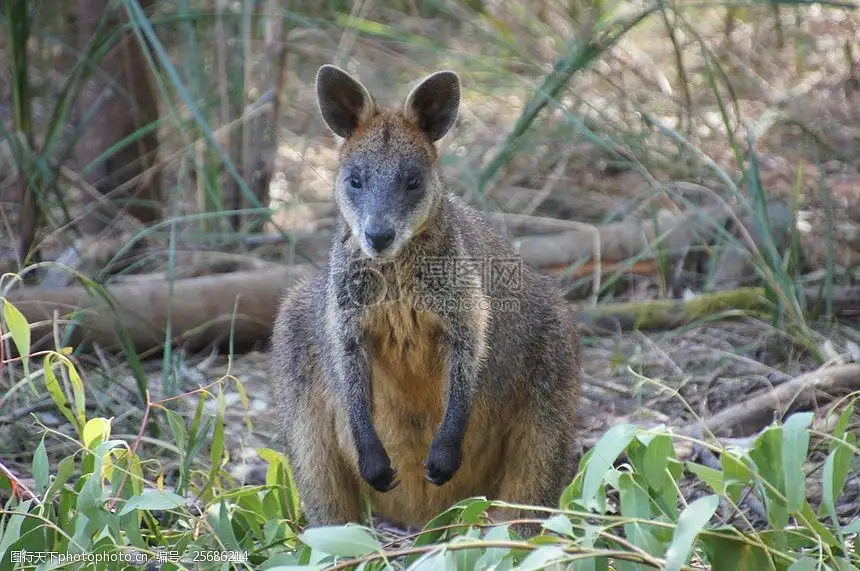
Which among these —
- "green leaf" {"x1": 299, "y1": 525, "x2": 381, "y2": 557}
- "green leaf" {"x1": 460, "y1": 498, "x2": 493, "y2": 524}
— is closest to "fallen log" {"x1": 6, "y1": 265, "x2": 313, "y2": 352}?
"green leaf" {"x1": 460, "y1": 498, "x2": 493, "y2": 524}

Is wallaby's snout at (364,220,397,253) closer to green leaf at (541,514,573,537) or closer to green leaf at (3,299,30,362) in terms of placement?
green leaf at (3,299,30,362)

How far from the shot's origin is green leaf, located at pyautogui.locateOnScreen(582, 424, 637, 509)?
8.78ft

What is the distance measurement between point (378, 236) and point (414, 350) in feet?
1.63

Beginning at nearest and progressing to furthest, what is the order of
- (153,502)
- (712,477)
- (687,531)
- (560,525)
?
(687,531), (560,525), (712,477), (153,502)

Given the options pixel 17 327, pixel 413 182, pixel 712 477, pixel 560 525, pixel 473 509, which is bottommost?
pixel 473 509

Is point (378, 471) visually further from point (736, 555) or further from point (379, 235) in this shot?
point (736, 555)

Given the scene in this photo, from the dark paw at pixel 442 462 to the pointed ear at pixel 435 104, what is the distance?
3.71 feet

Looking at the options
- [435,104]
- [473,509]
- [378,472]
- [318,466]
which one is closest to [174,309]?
[318,466]

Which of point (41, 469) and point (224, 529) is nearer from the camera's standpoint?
point (224, 529)

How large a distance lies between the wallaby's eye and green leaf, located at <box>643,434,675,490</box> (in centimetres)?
134

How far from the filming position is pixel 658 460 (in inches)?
109

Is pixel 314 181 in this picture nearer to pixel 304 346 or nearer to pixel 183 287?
pixel 183 287

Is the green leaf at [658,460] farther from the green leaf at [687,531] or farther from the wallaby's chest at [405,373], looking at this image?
the wallaby's chest at [405,373]

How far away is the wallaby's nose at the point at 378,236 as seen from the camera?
11.4 ft
